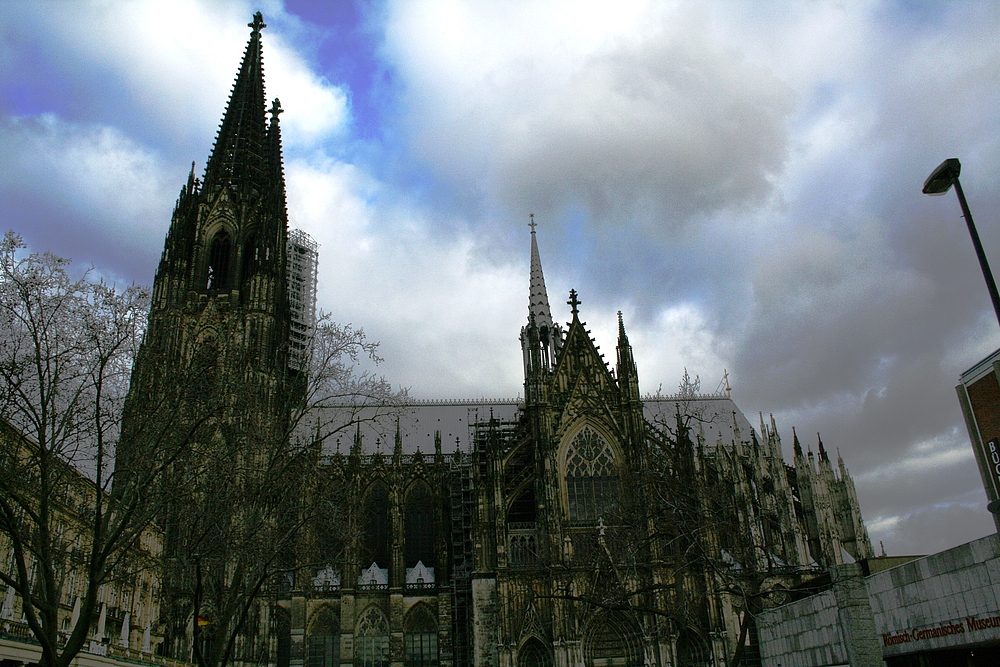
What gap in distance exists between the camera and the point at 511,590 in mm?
37719

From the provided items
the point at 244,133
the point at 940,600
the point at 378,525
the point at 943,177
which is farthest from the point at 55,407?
the point at 244,133

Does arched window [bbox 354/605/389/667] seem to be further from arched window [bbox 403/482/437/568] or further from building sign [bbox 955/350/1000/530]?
building sign [bbox 955/350/1000/530]

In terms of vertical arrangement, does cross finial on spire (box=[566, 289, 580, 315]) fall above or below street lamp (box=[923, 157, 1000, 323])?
above

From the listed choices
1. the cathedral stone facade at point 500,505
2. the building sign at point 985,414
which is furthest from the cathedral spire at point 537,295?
the building sign at point 985,414

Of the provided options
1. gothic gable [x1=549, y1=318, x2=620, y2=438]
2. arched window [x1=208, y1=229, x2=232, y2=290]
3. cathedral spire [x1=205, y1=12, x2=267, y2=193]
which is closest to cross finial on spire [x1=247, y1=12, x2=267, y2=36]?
cathedral spire [x1=205, y1=12, x2=267, y2=193]

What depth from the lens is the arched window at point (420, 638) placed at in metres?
42.5

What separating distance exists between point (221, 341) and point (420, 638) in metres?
20.3

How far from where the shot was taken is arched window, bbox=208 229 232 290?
5061 centimetres

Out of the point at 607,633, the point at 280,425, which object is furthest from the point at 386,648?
the point at 280,425

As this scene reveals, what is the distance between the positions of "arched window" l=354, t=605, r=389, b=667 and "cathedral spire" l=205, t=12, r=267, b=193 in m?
28.6

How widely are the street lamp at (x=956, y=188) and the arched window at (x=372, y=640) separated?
37094mm

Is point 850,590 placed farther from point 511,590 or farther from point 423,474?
point 423,474

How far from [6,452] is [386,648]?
30808mm

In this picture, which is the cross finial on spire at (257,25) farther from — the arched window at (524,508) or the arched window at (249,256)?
the arched window at (524,508)
